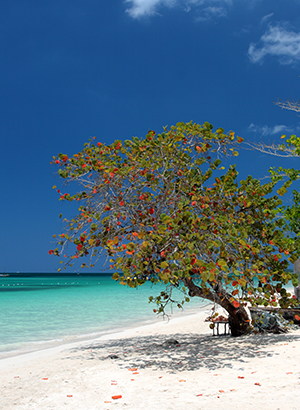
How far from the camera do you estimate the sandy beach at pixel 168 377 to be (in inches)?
198

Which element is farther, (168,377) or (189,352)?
(189,352)

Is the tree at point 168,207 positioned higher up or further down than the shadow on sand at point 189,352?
higher up

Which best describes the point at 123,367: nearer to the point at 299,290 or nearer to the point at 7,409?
the point at 7,409

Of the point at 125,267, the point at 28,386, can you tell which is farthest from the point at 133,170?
the point at 28,386

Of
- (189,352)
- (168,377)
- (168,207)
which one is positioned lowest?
(189,352)

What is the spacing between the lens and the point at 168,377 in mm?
6402

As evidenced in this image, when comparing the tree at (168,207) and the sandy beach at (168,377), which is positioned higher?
the tree at (168,207)

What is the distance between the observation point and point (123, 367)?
749 cm

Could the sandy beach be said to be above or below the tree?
below

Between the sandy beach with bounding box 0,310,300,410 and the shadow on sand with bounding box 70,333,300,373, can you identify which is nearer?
the sandy beach with bounding box 0,310,300,410

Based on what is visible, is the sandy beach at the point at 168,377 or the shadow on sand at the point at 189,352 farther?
the shadow on sand at the point at 189,352

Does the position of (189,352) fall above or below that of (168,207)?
below

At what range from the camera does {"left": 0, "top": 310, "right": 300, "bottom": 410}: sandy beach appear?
5035 millimetres

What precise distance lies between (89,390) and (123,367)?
1.55 meters
